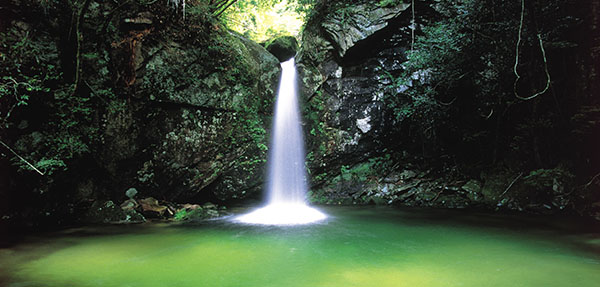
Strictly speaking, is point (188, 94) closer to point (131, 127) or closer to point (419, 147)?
point (131, 127)

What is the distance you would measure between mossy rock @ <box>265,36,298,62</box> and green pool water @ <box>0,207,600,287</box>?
7569mm

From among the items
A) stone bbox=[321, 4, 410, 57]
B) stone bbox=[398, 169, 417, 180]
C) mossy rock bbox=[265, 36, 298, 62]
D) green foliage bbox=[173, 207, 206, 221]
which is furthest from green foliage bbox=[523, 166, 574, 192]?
mossy rock bbox=[265, 36, 298, 62]

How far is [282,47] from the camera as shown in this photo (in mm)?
11094

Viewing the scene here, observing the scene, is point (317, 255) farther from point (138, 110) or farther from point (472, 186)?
point (472, 186)

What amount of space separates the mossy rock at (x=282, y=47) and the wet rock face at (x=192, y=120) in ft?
6.86

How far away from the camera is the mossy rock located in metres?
11.0

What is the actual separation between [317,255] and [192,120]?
5.20 meters

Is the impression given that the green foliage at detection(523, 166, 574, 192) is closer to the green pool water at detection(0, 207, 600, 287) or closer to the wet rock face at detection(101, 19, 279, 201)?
the green pool water at detection(0, 207, 600, 287)

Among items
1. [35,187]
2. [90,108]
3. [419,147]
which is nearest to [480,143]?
[419,147]

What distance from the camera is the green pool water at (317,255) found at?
2916mm

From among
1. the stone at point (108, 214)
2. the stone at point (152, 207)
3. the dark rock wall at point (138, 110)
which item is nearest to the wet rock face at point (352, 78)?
the dark rock wall at point (138, 110)

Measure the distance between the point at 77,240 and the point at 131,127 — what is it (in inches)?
114

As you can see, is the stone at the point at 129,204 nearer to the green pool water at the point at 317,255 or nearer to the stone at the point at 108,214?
the stone at the point at 108,214

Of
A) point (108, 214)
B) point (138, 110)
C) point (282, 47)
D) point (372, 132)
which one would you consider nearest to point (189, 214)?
point (108, 214)
